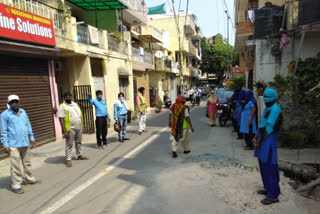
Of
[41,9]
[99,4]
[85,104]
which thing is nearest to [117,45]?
[99,4]

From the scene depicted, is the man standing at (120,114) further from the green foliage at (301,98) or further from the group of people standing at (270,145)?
the group of people standing at (270,145)

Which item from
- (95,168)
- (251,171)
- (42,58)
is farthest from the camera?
(42,58)

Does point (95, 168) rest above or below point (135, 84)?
below

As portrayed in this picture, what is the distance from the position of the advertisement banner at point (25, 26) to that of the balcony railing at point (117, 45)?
498 cm

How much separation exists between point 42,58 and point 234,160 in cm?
755

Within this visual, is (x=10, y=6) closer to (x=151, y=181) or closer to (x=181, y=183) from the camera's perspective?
(x=151, y=181)

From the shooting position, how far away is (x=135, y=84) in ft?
60.1

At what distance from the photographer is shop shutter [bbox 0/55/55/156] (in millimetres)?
7438

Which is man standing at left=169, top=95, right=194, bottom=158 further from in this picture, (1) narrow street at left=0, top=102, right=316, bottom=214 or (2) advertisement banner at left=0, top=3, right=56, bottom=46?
(2) advertisement banner at left=0, top=3, right=56, bottom=46

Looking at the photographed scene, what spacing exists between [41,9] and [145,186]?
7585 millimetres

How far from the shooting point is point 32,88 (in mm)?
8414

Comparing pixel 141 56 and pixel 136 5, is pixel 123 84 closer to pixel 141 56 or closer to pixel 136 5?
pixel 141 56

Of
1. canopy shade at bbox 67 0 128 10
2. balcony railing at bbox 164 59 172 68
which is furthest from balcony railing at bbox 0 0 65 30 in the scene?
balcony railing at bbox 164 59 172 68

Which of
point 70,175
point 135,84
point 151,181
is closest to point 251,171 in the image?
point 151,181
